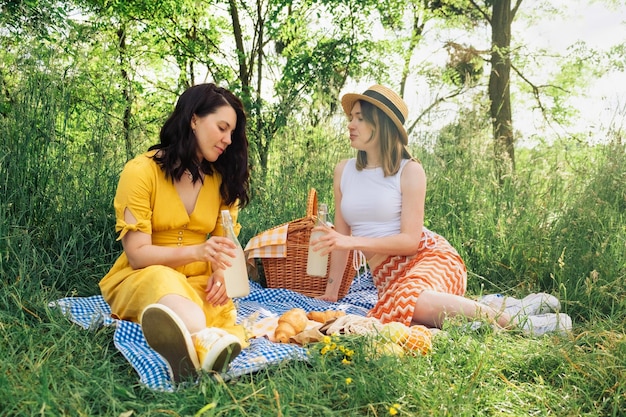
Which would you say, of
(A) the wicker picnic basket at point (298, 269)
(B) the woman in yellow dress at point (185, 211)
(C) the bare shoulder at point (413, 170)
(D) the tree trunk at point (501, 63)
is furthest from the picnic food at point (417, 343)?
(D) the tree trunk at point (501, 63)

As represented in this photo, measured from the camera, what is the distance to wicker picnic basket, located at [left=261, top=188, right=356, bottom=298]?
387 centimetres

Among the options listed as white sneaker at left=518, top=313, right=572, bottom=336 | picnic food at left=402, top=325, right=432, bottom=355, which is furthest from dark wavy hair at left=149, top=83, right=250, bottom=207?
white sneaker at left=518, top=313, right=572, bottom=336

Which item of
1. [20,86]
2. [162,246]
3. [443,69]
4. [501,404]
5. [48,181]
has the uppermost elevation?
[443,69]

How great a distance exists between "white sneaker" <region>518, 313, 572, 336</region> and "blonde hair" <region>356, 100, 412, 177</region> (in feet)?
3.39

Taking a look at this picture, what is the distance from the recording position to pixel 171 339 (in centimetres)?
212

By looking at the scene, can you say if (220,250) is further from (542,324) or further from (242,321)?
(542,324)

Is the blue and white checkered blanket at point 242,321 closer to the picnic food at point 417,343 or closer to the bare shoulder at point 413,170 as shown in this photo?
the picnic food at point 417,343

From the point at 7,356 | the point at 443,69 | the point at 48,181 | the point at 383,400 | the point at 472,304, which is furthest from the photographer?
the point at 443,69

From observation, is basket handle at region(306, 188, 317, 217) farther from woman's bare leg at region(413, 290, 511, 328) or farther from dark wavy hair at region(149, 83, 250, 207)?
woman's bare leg at region(413, 290, 511, 328)

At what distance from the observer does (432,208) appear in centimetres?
473

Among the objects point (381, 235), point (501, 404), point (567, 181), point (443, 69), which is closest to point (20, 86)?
point (381, 235)

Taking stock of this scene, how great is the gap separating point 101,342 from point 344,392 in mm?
1184

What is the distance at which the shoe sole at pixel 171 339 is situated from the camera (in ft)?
6.82

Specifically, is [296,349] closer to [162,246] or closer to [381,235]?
[162,246]
